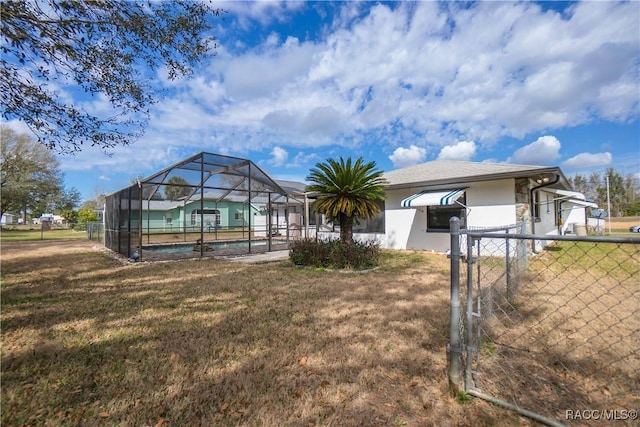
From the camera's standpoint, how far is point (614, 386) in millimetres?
2516

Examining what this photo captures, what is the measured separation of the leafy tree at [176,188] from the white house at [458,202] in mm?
8190

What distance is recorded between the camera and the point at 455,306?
7.34 feet

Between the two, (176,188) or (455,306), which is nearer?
(455,306)

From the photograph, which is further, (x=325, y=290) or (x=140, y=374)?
(x=325, y=290)

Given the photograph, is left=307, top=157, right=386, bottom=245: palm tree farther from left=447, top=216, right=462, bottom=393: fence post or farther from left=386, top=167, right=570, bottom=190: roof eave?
left=447, top=216, right=462, bottom=393: fence post

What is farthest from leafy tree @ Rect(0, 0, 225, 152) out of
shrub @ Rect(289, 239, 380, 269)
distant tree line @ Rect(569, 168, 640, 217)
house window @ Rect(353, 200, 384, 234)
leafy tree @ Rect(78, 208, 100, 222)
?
distant tree line @ Rect(569, 168, 640, 217)

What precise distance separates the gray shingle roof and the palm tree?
3.23 m

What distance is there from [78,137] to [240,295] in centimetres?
424

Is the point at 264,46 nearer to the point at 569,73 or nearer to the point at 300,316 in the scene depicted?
the point at 300,316

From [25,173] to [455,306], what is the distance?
118 feet

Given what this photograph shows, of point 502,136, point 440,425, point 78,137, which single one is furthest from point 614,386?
point 502,136

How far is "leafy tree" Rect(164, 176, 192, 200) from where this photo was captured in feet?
35.9

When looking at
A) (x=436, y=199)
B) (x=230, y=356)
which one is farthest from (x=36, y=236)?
(x=436, y=199)

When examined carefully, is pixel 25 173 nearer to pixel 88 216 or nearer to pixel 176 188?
pixel 88 216
